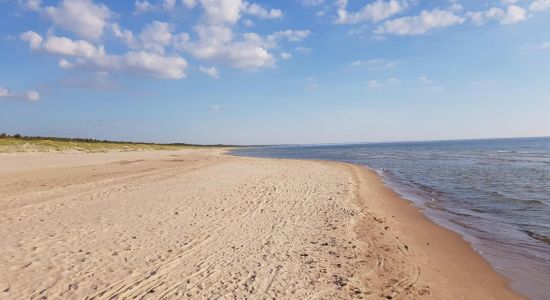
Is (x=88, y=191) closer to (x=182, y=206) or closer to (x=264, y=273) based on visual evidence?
Answer: (x=182, y=206)

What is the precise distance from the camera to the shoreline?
6422 millimetres

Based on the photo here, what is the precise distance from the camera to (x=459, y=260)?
8.09m

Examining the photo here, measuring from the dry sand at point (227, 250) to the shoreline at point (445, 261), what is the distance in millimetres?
35

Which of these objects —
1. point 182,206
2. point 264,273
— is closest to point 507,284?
point 264,273

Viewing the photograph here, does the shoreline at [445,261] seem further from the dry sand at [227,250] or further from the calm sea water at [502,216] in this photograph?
the calm sea water at [502,216]

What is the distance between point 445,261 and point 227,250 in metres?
4.85

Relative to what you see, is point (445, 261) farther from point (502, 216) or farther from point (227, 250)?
point (502, 216)

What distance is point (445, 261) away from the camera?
26.1 ft

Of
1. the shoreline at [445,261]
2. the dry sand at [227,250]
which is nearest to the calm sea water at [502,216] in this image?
the shoreline at [445,261]

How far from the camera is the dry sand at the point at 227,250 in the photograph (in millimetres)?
6000

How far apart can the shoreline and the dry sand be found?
0.04 m

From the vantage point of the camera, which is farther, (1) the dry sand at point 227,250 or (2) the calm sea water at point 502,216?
(2) the calm sea water at point 502,216

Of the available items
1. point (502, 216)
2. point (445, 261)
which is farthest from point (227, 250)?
point (502, 216)

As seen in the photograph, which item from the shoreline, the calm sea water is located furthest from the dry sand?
the calm sea water
